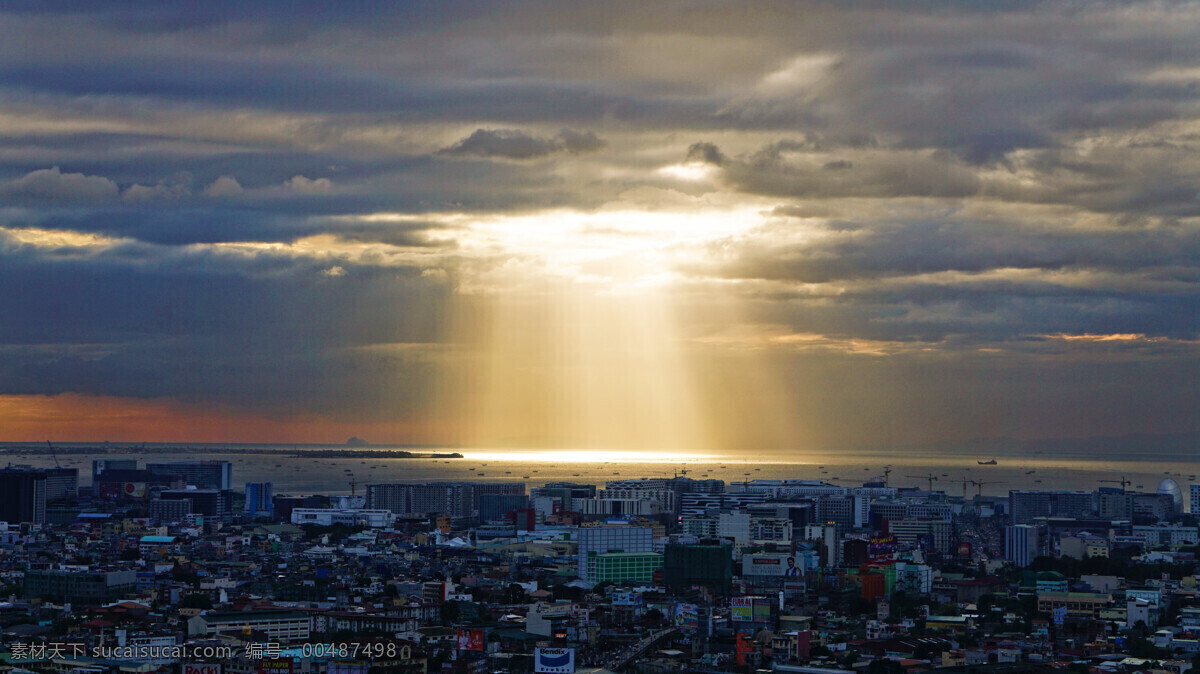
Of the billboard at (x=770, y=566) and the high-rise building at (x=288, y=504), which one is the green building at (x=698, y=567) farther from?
the high-rise building at (x=288, y=504)

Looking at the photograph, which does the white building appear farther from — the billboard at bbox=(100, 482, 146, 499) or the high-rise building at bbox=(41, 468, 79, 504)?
the billboard at bbox=(100, 482, 146, 499)

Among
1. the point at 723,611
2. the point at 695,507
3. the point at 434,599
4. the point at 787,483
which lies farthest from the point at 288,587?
the point at 787,483

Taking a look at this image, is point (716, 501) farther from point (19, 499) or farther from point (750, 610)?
point (750, 610)

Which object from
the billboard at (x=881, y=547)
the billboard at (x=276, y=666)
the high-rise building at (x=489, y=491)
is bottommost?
the billboard at (x=881, y=547)

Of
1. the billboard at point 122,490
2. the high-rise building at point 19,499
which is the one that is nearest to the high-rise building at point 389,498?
the billboard at point 122,490

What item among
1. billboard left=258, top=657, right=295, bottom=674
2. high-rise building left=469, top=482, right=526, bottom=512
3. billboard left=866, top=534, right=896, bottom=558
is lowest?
billboard left=866, top=534, right=896, bottom=558

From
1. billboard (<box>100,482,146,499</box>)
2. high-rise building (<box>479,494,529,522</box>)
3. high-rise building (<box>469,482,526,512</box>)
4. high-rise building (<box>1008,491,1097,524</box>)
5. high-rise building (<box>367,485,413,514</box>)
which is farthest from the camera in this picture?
high-rise building (<box>367,485,413,514</box>)

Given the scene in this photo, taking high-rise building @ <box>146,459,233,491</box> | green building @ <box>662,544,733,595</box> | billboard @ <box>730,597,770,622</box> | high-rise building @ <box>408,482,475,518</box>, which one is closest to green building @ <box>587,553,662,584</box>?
green building @ <box>662,544,733,595</box>
